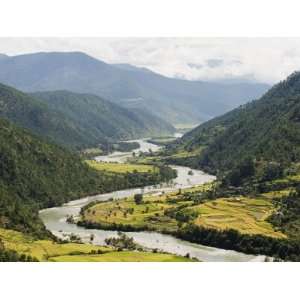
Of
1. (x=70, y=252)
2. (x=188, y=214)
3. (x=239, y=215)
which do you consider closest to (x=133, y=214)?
(x=188, y=214)

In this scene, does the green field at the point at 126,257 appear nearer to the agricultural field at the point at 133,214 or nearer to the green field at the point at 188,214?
the green field at the point at 188,214

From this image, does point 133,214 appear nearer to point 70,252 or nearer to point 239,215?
point 239,215

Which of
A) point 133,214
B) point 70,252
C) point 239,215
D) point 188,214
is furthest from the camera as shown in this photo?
point 133,214

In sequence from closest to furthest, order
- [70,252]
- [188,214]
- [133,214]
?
[70,252] → [188,214] → [133,214]

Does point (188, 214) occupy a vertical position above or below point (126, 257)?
above

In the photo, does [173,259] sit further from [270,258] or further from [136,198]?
[136,198]

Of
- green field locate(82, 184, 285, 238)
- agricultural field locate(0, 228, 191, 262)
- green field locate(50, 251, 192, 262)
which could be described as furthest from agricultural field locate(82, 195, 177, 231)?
green field locate(50, 251, 192, 262)

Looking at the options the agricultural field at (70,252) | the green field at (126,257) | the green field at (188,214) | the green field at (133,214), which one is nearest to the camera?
the green field at (126,257)

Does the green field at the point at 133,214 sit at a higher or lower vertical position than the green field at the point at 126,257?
Result: lower

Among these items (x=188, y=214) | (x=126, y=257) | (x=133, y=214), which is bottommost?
(x=133, y=214)

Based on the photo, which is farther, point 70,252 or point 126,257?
point 70,252

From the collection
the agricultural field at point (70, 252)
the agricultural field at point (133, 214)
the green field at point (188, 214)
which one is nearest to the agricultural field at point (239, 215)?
the green field at point (188, 214)
